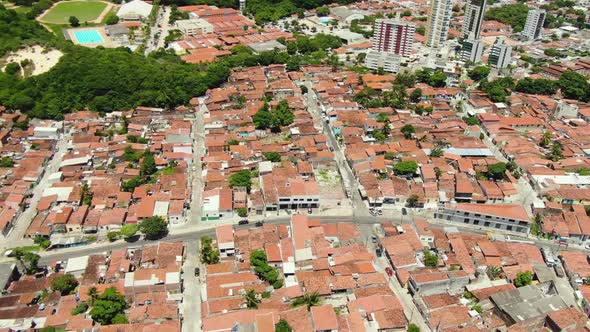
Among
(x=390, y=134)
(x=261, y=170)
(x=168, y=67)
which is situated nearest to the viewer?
(x=261, y=170)

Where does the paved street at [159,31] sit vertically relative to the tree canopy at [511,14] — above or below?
below

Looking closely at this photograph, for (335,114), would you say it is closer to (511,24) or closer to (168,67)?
(168,67)

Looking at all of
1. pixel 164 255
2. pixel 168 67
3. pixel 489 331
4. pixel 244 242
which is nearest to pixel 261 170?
pixel 244 242

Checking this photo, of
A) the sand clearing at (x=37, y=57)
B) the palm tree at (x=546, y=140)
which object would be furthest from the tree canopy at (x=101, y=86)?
the palm tree at (x=546, y=140)

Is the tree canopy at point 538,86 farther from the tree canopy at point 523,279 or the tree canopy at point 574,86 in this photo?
the tree canopy at point 523,279

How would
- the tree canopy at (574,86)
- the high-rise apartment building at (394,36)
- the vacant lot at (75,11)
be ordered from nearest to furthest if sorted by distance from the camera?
the tree canopy at (574,86) → the high-rise apartment building at (394,36) → the vacant lot at (75,11)

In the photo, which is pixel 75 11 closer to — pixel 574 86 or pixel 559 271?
pixel 574 86

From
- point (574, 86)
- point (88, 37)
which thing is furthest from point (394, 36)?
point (88, 37)

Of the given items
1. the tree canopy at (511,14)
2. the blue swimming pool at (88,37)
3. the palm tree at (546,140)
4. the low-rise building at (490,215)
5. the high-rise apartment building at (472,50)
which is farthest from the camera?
the tree canopy at (511,14)
